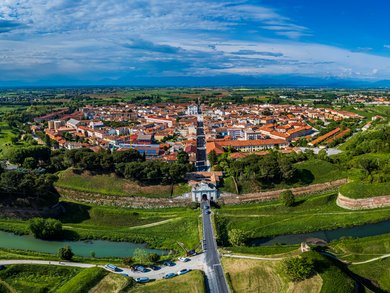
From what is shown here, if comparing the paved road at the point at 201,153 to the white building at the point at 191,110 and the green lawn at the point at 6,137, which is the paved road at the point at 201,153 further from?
the green lawn at the point at 6,137

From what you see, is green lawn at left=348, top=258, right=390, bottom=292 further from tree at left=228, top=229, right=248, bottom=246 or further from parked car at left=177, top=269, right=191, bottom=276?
parked car at left=177, top=269, right=191, bottom=276

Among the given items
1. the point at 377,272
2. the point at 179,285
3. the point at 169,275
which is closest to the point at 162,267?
the point at 169,275

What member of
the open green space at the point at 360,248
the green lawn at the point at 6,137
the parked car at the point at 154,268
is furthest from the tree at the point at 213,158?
the green lawn at the point at 6,137

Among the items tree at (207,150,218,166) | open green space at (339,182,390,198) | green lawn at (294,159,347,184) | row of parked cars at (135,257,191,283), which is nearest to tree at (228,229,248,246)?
row of parked cars at (135,257,191,283)

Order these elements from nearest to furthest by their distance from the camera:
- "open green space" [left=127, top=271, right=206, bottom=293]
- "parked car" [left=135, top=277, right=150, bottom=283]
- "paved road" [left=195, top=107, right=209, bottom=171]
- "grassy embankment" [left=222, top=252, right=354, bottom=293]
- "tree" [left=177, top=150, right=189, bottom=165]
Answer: "grassy embankment" [left=222, top=252, right=354, bottom=293]
"open green space" [left=127, top=271, right=206, bottom=293]
"parked car" [left=135, top=277, right=150, bottom=283]
"tree" [left=177, top=150, right=189, bottom=165]
"paved road" [left=195, top=107, right=209, bottom=171]

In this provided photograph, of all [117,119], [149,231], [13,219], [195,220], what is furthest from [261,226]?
[117,119]

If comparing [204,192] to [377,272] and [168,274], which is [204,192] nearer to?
[168,274]

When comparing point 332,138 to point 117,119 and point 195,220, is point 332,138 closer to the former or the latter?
point 195,220
